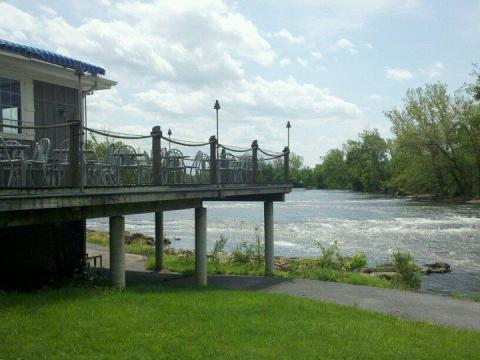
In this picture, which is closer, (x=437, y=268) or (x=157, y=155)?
(x=157, y=155)

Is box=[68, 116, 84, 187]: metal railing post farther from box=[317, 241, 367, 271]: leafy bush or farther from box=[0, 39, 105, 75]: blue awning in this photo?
box=[317, 241, 367, 271]: leafy bush

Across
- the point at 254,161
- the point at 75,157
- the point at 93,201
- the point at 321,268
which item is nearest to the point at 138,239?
the point at 321,268

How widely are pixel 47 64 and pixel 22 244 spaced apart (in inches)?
170

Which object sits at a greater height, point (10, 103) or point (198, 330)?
point (10, 103)

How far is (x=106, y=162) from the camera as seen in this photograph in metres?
9.98

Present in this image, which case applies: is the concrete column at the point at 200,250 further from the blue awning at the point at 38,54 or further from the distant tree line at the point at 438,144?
the distant tree line at the point at 438,144

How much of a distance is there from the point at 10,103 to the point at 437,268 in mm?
15589

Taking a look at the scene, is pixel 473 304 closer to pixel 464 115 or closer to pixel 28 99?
pixel 28 99

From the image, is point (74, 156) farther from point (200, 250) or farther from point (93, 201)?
point (200, 250)

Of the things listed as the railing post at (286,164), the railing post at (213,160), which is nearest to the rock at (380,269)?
the railing post at (286,164)

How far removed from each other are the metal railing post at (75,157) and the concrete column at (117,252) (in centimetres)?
155

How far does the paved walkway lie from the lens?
1032 cm

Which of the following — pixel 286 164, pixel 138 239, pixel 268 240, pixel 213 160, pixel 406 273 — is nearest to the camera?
pixel 213 160

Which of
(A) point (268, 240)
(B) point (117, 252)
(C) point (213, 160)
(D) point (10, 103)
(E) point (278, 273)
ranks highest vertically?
(D) point (10, 103)
